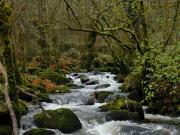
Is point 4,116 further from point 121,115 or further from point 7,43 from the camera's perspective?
point 121,115

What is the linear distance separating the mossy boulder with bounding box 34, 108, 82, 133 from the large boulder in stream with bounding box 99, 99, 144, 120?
1.36 metres

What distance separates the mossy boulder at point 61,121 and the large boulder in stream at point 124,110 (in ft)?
4.46

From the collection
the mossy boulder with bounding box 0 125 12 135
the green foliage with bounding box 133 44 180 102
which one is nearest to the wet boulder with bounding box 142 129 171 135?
the green foliage with bounding box 133 44 180 102

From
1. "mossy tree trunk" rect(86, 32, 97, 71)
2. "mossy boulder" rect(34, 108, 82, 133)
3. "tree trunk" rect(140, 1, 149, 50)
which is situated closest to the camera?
"mossy boulder" rect(34, 108, 82, 133)

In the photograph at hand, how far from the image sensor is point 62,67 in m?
29.2

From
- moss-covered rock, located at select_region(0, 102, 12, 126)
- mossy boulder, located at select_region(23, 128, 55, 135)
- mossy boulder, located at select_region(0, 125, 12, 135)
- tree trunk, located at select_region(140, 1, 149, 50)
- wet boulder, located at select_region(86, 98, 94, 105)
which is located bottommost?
wet boulder, located at select_region(86, 98, 94, 105)

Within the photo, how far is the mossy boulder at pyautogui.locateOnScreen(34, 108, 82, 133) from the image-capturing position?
37.9ft

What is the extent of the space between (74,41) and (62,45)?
1.72m

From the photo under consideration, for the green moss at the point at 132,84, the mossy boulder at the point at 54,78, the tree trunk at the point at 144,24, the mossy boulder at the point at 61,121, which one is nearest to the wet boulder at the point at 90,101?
the green moss at the point at 132,84

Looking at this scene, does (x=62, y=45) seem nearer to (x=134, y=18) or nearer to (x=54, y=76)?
(x=54, y=76)

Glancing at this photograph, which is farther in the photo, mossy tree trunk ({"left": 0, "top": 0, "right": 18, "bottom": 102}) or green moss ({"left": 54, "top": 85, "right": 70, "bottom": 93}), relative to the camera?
green moss ({"left": 54, "top": 85, "right": 70, "bottom": 93})

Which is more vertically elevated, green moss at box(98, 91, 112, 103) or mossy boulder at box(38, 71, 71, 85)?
green moss at box(98, 91, 112, 103)

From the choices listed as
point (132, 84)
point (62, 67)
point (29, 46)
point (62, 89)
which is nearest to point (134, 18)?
point (132, 84)

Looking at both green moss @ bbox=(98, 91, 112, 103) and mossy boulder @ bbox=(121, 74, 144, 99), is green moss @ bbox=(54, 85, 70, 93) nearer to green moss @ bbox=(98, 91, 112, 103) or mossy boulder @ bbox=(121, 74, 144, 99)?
green moss @ bbox=(98, 91, 112, 103)
